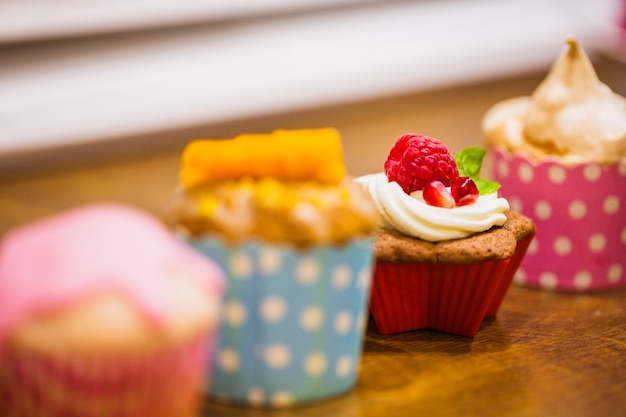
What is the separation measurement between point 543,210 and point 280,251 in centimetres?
82

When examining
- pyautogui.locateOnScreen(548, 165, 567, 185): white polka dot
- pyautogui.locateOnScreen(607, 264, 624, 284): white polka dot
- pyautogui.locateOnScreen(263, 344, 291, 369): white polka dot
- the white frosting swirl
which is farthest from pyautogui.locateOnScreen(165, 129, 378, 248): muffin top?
pyautogui.locateOnScreen(607, 264, 624, 284): white polka dot

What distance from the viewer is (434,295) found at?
4.72ft

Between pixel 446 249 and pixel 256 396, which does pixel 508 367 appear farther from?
pixel 256 396

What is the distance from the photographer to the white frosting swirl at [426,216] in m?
1.39

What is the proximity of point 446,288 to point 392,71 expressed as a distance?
1743mm

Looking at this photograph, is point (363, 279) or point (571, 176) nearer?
point (363, 279)

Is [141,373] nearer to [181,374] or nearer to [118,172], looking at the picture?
[181,374]

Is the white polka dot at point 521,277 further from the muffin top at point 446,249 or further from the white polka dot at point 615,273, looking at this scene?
the muffin top at point 446,249

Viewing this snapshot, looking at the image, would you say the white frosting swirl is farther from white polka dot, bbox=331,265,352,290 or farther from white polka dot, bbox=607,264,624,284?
white polka dot, bbox=607,264,624,284

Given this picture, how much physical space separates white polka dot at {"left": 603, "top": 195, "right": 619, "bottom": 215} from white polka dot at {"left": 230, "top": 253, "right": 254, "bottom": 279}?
0.89 metres

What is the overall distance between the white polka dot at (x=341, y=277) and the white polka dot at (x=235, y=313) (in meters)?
0.12

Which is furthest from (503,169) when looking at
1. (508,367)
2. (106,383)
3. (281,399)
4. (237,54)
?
(237,54)

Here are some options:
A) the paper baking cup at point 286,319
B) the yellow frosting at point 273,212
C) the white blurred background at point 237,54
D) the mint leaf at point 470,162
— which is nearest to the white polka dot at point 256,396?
the paper baking cup at point 286,319

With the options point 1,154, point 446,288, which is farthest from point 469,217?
point 1,154
